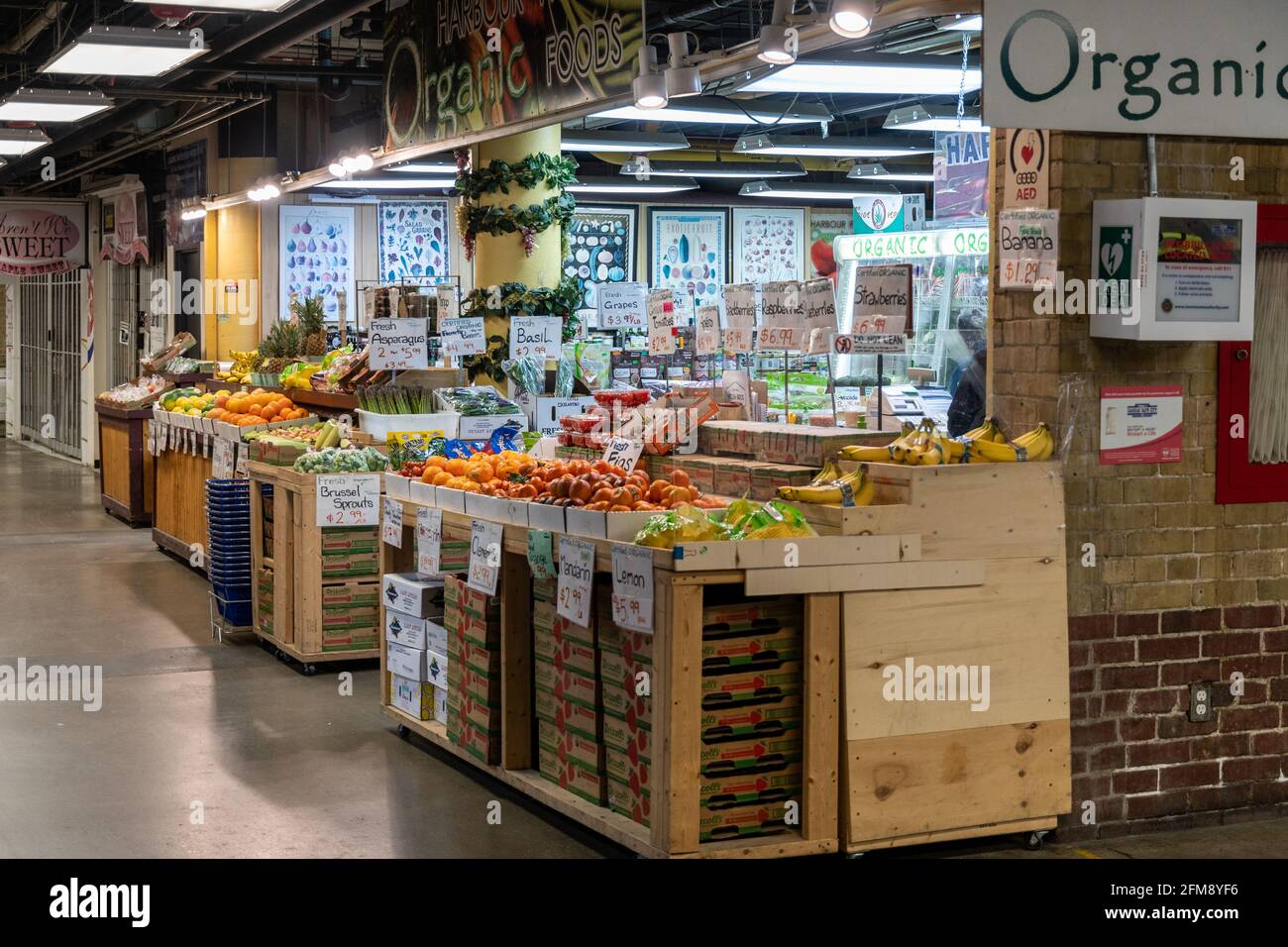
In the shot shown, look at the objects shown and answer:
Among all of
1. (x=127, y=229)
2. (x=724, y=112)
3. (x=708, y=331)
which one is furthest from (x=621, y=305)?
(x=127, y=229)

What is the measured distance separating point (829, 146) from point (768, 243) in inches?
213

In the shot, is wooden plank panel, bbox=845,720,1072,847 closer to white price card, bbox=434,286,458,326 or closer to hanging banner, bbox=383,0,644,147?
hanging banner, bbox=383,0,644,147

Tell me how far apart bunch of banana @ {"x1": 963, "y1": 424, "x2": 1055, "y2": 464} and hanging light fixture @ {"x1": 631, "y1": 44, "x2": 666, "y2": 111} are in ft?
8.08

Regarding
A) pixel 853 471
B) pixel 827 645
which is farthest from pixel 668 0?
pixel 827 645

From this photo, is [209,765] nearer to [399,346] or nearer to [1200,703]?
[399,346]

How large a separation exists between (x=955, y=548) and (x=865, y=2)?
1812 mm

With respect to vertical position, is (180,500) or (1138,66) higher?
(1138,66)

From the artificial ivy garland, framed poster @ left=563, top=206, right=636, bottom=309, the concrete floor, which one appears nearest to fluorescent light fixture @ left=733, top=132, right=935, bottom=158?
the artificial ivy garland

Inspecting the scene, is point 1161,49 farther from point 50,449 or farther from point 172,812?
point 50,449

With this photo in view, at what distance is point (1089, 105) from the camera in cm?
476

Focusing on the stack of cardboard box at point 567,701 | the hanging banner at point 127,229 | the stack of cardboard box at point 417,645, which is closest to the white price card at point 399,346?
the stack of cardboard box at point 417,645

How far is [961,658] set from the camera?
4715 mm

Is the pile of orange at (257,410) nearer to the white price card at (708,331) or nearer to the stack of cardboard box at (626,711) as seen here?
the white price card at (708,331)

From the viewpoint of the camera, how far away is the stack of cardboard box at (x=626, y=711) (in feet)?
15.3
